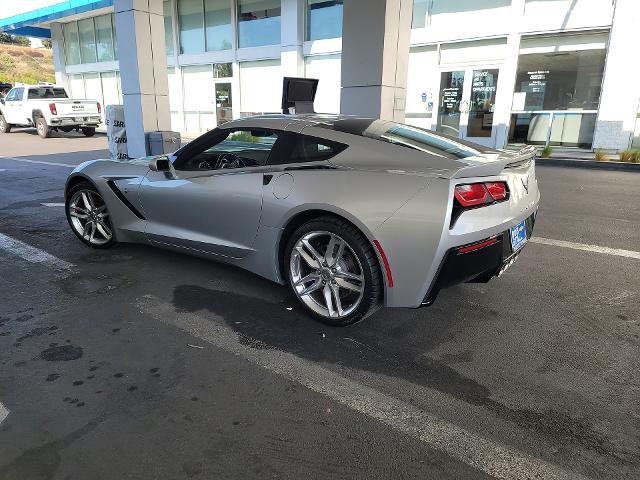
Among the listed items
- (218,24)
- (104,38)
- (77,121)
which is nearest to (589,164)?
(218,24)

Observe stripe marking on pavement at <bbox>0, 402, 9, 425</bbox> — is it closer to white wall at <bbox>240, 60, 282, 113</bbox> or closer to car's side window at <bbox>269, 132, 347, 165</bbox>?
car's side window at <bbox>269, 132, 347, 165</bbox>

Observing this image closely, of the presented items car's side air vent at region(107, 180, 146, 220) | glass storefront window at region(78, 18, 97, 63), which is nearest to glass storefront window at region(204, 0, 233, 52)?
glass storefront window at region(78, 18, 97, 63)

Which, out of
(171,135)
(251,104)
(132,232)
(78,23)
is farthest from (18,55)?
(132,232)

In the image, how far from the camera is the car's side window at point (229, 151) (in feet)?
12.6

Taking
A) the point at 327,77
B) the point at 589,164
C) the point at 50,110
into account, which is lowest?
the point at 589,164

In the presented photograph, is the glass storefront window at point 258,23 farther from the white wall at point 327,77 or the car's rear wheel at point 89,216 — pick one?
the car's rear wheel at point 89,216

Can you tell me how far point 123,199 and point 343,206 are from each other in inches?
100

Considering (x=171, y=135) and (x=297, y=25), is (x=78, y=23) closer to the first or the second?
(x=297, y=25)

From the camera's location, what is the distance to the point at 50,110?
1917 centimetres

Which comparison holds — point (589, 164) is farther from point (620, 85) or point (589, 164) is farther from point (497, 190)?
point (497, 190)

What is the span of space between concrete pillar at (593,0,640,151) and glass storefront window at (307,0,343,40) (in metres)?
8.87

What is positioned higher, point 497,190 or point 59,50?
point 59,50

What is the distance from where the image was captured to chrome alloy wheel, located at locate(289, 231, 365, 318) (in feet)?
10.6

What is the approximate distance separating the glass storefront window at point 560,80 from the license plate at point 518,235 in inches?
518
